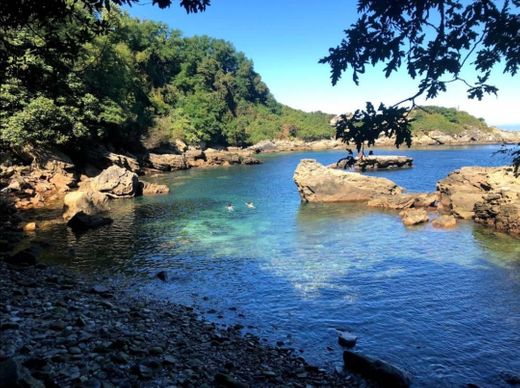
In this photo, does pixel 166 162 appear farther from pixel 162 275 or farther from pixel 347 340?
pixel 347 340

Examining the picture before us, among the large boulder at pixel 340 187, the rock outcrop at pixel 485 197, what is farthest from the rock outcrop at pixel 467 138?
the rock outcrop at pixel 485 197

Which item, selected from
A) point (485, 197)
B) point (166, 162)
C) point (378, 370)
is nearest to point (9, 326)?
point (378, 370)

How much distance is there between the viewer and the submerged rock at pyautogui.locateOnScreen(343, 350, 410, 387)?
427 inches

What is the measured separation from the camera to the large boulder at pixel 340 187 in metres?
41.9

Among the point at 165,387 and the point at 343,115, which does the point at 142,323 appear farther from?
the point at 343,115

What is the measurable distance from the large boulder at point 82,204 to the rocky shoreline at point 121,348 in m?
18.1

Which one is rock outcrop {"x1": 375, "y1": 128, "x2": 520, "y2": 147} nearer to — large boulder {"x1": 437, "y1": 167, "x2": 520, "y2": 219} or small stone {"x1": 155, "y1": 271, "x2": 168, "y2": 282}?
large boulder {"x1": 437, "y1": 167, "x2": 520, "y2": 219}

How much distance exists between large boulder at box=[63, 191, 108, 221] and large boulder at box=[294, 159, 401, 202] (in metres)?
19.8

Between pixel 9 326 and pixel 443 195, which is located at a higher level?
pixel 9 326

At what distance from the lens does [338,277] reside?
19938 mm

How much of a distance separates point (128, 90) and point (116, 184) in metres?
34.7

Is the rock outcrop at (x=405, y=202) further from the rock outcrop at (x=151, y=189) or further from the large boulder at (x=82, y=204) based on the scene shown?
the large boulder at (x=82, y=204)

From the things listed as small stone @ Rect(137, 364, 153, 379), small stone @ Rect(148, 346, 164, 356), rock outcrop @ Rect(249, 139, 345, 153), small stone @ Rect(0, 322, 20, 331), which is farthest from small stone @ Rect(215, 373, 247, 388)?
rock outcrop @ Rect(249, 139, 345, 153)

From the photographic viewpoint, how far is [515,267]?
21.0m
